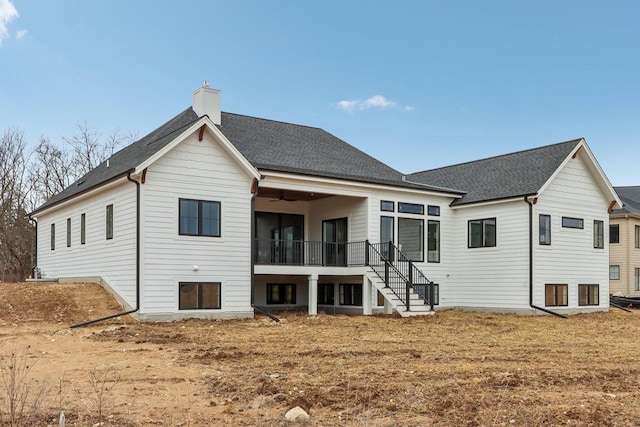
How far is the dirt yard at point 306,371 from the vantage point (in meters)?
7.22

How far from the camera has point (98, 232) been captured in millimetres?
20219

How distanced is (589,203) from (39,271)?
890 inches

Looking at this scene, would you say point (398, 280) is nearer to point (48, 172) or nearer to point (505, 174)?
point (505, 174)

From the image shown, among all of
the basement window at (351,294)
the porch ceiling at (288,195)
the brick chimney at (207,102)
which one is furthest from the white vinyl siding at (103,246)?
the basement window at (351,294)

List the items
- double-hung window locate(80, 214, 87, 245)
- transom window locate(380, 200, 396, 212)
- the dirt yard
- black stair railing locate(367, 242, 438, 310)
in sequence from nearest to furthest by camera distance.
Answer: the dirt yard < black stair railing locate(367, 242, 438, 310) < double-hung window locate(80, 214, 87, 245) < transom window locate(380, 200, 396, 212)

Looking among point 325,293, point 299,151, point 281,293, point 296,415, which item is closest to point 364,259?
point 325,293

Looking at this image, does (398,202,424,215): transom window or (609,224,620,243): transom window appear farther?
(609,224,620,243): transom window

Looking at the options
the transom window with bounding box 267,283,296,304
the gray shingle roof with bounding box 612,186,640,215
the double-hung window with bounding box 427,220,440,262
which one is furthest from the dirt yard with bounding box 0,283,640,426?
the gray shingle roof with bounding box 612,186,640,215

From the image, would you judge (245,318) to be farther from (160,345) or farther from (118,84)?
(118,84)

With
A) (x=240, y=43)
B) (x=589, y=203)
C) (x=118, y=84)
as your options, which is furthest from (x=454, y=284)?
(x=118, y=84)

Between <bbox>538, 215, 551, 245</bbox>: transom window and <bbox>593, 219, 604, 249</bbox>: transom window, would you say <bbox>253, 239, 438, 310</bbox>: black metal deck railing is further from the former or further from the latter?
<bbox>593, 219, 604, 249</bbox>: transom window

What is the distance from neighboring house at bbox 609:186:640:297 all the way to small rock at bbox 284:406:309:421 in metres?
33.9

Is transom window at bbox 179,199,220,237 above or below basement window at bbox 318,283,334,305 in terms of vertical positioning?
above

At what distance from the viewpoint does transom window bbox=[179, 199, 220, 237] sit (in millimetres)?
18125
